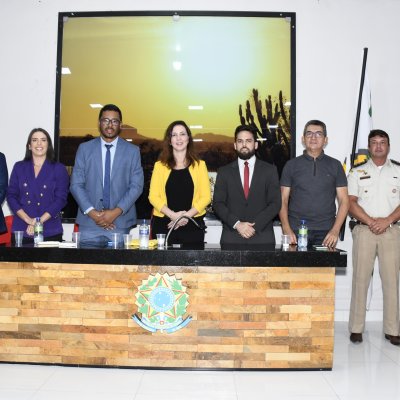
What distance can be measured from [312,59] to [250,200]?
2.01 m

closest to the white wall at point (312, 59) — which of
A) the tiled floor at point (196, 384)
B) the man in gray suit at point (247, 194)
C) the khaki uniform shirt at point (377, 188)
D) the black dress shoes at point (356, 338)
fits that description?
the khaki uniform shirt at point (377, 188)

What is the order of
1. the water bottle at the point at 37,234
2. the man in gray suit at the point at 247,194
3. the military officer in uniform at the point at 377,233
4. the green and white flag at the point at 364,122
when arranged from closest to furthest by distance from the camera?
the water bottle at the point at 37,234, the man in gray suit at the point at 247,194, the military officer in uniform at the point at 377,233, the green and white flag at the point at 364,122

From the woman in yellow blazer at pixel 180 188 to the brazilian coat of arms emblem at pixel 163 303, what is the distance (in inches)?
29.7

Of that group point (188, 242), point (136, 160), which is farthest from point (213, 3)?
point (188, 242)

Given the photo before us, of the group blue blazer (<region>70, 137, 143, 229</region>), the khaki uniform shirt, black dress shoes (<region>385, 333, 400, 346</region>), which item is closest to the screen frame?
the khaki uniform shirt

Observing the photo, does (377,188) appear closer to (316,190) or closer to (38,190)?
(316,190)

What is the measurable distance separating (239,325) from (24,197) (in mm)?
2136

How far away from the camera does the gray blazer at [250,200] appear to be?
13.3ft

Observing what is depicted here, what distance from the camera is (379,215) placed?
178 inches

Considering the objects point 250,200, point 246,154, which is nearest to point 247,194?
point 250,200

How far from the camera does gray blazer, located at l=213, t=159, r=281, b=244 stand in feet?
13.3

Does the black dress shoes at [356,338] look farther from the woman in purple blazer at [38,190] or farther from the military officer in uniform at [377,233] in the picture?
the woman in purple blazer at [38,190]

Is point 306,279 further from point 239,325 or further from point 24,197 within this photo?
point 24,197

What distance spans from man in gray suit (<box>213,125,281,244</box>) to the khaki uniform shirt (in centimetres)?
90
